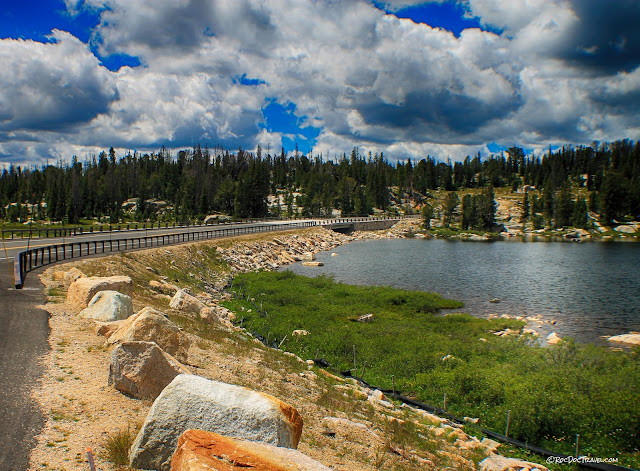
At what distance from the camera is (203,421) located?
21.5ft

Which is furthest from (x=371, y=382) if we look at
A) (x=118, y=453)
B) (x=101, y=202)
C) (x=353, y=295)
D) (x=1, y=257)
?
(x=101, y=202)

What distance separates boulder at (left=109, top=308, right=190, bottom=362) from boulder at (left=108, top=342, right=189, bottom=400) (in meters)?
1.11

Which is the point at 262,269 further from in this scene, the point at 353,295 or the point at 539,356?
the point at 539,356

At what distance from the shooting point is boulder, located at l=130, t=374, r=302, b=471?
6.44m

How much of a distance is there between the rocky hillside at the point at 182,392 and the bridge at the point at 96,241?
28.2 feet

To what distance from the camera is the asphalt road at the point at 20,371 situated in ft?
22.8

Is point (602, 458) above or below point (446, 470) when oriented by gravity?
below

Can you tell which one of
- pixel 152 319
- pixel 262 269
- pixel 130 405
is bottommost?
pixel 262 269

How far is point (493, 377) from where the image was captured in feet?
52.6

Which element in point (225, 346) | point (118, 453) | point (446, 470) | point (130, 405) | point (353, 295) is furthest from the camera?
point (353, 295)

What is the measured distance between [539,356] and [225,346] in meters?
13.8

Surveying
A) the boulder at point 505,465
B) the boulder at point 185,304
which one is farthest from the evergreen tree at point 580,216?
the boulder at point 505,465

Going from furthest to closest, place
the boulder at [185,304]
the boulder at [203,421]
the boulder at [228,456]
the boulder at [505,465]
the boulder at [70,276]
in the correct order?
1. the boulder at [70,276]
2. the boulder at [185,304]
3. the boulder at [505,465]
4. the boulder at [203,421]
5. the boulder at [228,456]

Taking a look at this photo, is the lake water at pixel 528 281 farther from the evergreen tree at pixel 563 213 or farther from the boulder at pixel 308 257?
the evergreen tree at pixel 563 213
